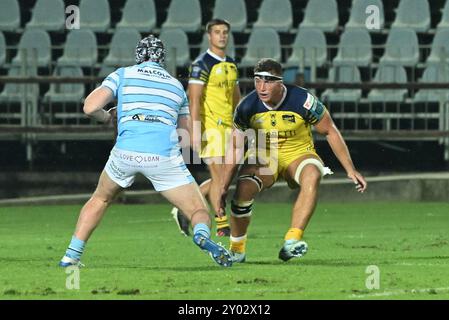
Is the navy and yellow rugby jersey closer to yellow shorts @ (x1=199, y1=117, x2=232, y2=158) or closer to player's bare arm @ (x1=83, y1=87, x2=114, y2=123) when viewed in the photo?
player's bare arm @ (x1=83, y1=87, x2=114, y2=123)

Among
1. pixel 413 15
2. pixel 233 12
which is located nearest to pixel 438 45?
pixel 413 15

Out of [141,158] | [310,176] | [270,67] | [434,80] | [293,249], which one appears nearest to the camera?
[141,158]

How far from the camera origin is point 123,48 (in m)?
23.8

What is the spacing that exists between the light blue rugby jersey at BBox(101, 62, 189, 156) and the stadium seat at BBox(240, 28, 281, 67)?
38.2 feet

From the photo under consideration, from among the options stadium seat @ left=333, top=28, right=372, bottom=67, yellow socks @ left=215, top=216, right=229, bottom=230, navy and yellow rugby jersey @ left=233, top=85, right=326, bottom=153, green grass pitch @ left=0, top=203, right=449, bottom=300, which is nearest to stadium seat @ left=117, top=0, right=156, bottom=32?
stadium seat @ left=333, top=28, right=372, bottom=67

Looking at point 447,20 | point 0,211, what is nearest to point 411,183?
point 447,20

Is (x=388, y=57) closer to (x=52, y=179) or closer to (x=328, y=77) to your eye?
(x=328, y=77)

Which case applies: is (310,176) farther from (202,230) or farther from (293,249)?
(202,230)

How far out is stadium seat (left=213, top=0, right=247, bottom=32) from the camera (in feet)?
80.1

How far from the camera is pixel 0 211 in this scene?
20.2 metres

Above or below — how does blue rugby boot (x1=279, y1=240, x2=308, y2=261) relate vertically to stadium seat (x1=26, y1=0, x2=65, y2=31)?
below

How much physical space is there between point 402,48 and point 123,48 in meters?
4.60

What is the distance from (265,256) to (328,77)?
10.5m

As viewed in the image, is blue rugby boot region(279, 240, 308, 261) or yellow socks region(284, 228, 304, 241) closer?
blue rugby boot region(279, 240, 308, 261)
